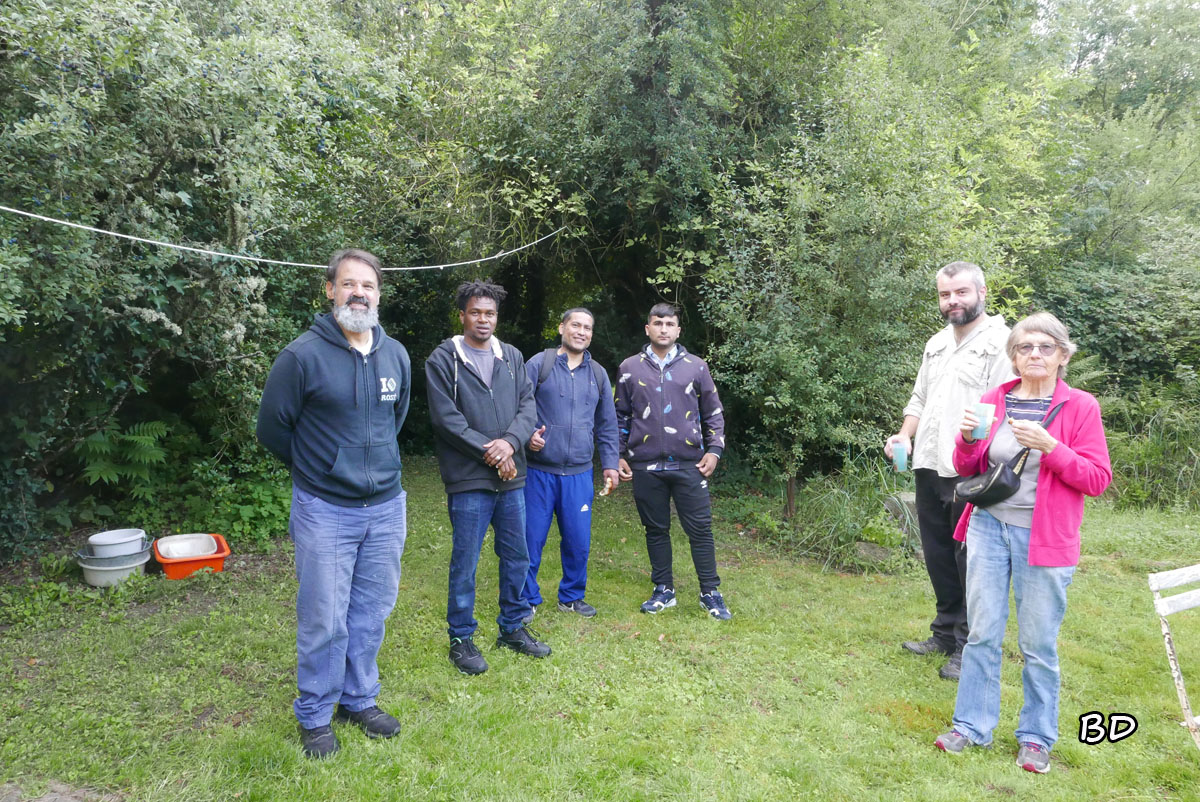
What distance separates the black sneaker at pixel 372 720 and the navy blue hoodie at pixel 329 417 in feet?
3.14

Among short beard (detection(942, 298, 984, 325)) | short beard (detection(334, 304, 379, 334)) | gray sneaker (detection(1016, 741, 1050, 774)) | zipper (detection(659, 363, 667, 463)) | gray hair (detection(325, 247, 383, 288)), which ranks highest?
gray hair (detection(325, 247, 383, 288))

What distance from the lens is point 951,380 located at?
12.2 ft

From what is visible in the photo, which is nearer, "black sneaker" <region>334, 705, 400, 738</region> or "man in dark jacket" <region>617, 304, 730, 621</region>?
"black sneaker" <region>334, 705, 400, 738</region>

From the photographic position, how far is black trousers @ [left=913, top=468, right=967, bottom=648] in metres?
3.88

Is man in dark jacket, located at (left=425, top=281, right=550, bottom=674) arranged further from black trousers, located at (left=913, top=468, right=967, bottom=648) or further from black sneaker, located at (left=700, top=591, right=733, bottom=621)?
black trousers, located at (left=913, top=468, right=967, bottom=648)

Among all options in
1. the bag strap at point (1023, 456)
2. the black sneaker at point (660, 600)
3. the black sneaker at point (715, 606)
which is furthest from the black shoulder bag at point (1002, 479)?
the black sneaker at point (660, 600)

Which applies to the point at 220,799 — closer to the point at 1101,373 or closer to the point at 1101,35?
the point at 1101,373

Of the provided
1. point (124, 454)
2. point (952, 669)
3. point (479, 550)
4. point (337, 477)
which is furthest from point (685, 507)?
point (124, 454)

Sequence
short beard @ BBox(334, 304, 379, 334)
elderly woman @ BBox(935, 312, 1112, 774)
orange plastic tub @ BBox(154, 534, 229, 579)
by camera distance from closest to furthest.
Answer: elderly woman @ BBox(935, 312, 1112, 774) → short beard @ BBox(334, 304, 379, 334) → orange plastic tub @ BBox(154, 534, 229, 579)

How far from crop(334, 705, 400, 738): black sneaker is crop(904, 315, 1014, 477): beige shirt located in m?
2.92

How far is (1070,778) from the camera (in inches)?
114

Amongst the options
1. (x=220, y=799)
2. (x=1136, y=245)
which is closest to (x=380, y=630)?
(x=220, y=799)

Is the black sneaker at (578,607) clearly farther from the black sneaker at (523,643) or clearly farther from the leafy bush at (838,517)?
the leafy bush at (838,517)

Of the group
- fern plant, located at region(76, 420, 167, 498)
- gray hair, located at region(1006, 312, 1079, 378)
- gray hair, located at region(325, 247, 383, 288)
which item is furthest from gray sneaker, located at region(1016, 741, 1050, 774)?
fern plant, located at region(76, 420, 167, 498)
